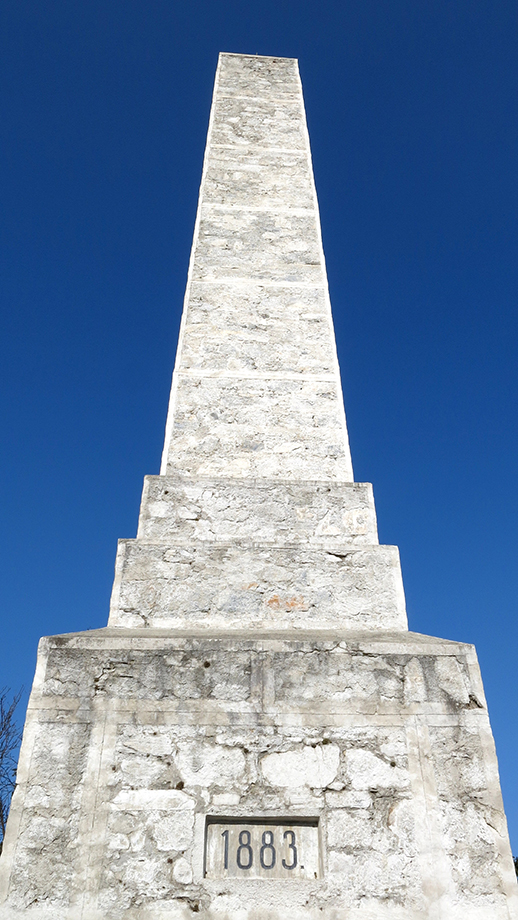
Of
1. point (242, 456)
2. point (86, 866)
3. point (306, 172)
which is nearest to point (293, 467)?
point (242, 456)

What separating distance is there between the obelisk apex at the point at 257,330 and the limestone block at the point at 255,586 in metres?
0.74

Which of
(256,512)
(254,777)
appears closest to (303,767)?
(254,777)

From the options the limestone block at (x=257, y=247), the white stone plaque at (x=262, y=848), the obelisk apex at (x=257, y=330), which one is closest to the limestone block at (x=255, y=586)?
the obelisk apex at (x=257, y=330)

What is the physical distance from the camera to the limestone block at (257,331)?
17.1 feet

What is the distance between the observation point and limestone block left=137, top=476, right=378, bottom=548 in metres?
4.23

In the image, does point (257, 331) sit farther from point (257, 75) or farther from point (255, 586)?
point (257, 75)

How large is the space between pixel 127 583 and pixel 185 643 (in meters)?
0.64

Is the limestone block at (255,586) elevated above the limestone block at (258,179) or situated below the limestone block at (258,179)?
below

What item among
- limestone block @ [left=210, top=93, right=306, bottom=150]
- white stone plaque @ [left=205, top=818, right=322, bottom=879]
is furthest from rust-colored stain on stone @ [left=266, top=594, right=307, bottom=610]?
limestone block @ [left=210, top=93, right=306, bottom=150]

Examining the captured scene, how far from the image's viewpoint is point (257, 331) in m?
5.42

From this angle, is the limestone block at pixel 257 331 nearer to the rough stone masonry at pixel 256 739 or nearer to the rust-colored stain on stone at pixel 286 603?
the rough stone masonry at pixel 256 739

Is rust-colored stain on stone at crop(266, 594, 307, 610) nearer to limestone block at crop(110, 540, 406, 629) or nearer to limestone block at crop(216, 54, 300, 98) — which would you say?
limestone block at crop(110, 540, 406, 629)

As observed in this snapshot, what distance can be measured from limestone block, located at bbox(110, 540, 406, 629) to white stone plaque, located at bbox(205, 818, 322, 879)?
3.39ft

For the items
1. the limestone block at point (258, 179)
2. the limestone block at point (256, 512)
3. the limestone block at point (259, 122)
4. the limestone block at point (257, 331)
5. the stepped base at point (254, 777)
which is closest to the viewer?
the stepped base at point (254, 777)
